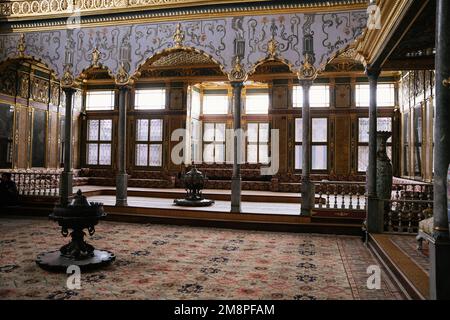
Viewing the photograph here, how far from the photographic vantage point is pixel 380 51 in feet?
17.2

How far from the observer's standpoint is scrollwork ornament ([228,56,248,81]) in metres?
7.80

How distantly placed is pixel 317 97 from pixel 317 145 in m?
1.53

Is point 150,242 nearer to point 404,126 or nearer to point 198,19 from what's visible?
point 198,19

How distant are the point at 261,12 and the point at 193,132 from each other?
6.16 meters

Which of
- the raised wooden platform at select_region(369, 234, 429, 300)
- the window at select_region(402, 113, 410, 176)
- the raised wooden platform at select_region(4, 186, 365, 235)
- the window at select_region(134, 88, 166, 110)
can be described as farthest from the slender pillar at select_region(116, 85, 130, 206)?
the window at select_region(402, 113, 410, 176)

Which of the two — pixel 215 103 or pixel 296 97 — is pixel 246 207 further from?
pixel 215 103

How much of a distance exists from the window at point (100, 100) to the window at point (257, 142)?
16.3 feet

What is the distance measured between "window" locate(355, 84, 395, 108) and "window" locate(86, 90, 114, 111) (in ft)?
27.0

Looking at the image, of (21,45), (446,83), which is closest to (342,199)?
(446,83)

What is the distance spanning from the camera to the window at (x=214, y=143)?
44.9 feet

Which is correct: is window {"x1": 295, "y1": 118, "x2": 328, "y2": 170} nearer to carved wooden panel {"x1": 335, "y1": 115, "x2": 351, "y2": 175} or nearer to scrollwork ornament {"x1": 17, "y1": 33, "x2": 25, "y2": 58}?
carved wooden panel {"x1": 335, "y1": 115, "x2": 351, "y2": 175}
